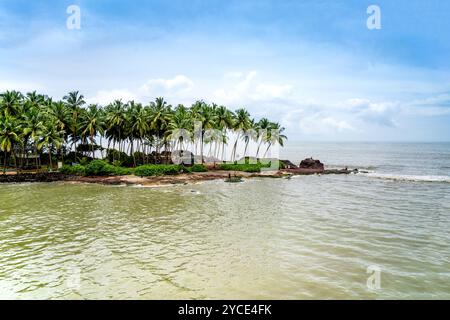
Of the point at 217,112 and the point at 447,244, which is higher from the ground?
the point at 217,112

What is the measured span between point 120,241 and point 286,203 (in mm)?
18550

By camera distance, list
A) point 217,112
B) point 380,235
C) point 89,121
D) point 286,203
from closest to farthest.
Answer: point 380,235 < point 286,203 < point 89,121 < point 217,112

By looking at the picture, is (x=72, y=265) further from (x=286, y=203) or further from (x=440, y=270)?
(x=286, y=203)

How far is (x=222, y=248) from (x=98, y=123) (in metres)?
50.0

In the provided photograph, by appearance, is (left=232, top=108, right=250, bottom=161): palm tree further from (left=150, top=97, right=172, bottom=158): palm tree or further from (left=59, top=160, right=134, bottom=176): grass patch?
(left=59, top=160, right=134, bottom=176): grass patch

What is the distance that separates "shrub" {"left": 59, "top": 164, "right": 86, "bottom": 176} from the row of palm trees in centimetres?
390

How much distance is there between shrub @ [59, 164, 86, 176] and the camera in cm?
5241

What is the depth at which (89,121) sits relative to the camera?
5944 centimetres

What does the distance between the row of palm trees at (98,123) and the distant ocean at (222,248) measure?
20864 millimetres

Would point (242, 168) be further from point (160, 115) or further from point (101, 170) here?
point (101, 170)

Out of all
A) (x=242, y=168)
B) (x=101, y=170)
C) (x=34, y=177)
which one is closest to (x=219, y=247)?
(x=101, y=170)

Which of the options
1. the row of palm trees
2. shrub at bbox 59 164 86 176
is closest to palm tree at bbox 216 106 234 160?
the row of palm trees
